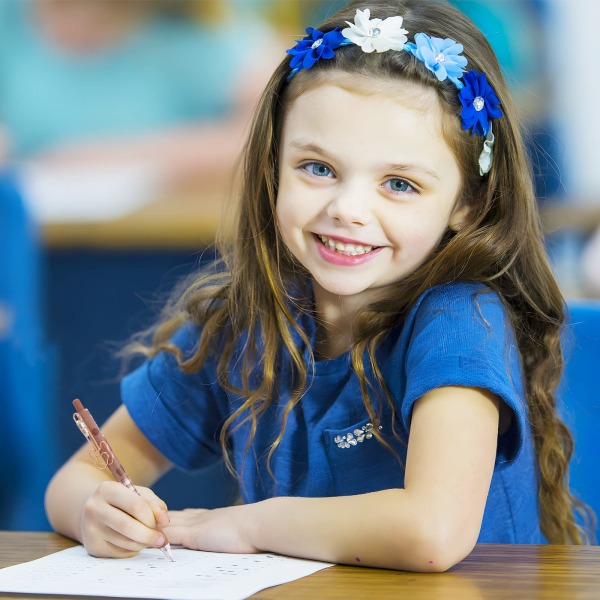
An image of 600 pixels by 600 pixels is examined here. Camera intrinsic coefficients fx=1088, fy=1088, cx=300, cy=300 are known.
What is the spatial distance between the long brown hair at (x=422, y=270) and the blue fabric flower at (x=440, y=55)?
0.04 feet

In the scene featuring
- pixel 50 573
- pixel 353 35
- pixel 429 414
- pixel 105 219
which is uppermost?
pixel 105 219

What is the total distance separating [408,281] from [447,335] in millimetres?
156

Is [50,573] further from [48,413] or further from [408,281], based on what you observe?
[48,413]

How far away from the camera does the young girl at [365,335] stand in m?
1.03

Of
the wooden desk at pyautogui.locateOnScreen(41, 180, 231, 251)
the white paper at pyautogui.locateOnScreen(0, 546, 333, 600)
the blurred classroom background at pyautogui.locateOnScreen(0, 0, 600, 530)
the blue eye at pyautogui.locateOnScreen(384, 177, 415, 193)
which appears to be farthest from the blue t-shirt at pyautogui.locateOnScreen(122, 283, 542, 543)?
the wooden desk at pyautogui.locateOnScreen(41, 180, 231, 251)

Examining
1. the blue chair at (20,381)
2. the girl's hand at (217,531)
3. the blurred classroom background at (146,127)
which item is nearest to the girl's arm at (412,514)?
the girl's hand at (217,531)

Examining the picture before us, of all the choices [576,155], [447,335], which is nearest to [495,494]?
[447,335]

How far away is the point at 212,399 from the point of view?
1.37m

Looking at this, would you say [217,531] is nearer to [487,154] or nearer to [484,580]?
[484,580]

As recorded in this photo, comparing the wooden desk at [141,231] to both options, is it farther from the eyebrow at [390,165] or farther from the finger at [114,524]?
the finger at [114,524]

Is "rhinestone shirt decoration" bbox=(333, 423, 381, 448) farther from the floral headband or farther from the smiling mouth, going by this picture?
the floral headband

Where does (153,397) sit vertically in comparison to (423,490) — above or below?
above

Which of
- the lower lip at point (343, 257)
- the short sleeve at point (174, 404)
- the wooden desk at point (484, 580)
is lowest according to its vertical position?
the wooden desk at point (484, 580)

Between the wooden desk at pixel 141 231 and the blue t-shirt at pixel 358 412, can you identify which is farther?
the wooden desk at pixel 141 231
